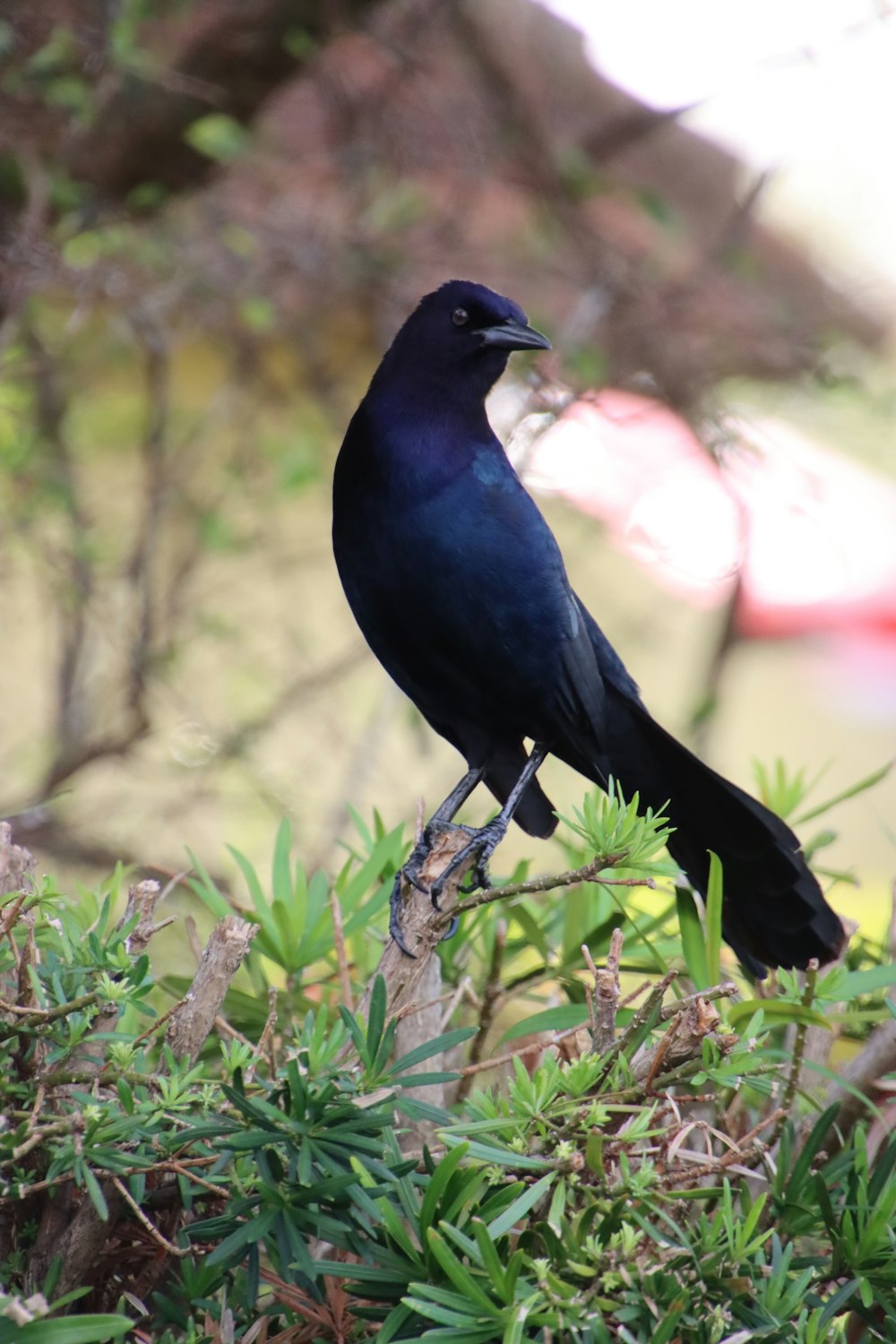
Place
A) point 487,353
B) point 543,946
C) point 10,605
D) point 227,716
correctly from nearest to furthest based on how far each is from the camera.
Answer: point 543,946, point 487,353, point 10,605, point 227,716

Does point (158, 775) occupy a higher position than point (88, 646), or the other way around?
point (88, 646)

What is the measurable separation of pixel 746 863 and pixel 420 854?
0.52 m

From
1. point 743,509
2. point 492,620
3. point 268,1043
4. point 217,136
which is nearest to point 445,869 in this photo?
point 268,1043

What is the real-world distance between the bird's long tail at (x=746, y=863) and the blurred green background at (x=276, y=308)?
1054mm

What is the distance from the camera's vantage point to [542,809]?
2.45 metres

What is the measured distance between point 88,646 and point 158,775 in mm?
539

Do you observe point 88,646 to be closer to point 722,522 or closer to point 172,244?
point 172,244

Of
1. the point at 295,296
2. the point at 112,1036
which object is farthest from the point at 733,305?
the point at 112,1036

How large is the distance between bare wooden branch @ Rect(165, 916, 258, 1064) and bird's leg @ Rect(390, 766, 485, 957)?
0.26 meters

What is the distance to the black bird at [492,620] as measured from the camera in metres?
2.07

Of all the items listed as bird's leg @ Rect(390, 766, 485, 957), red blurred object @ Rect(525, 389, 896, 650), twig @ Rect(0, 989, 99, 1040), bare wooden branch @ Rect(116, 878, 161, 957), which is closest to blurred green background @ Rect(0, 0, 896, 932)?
red blurred object @ Rect(525, 389, 896, 650)

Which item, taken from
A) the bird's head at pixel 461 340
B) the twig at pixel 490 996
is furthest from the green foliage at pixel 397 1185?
the bird's head at pixel 461 340

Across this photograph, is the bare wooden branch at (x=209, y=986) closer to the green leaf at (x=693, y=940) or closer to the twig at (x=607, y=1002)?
the twig at (x=607, y=1002)

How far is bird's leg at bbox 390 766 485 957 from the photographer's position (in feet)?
5.29
